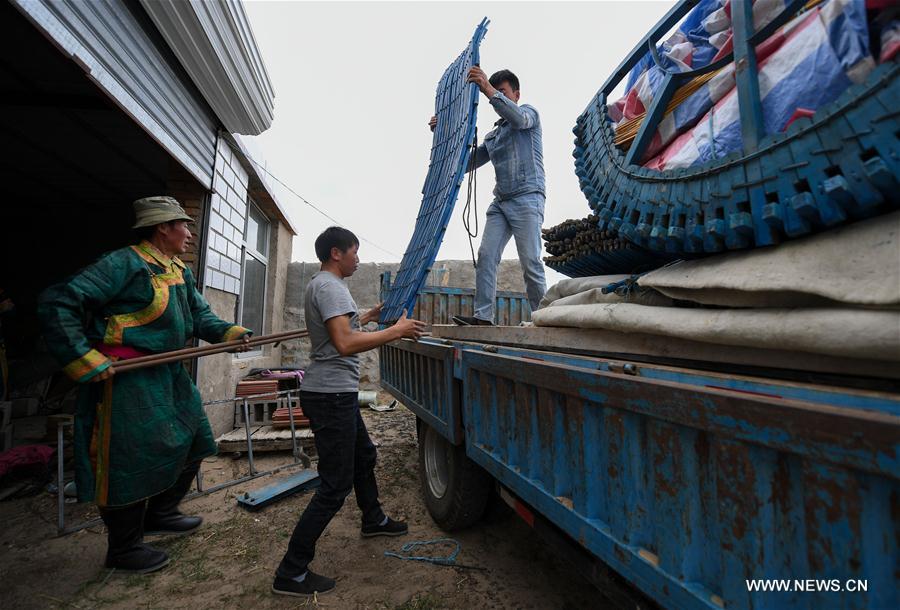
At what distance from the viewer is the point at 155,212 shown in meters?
2.56

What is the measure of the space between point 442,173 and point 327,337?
61.6 inches

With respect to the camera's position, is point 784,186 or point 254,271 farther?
point 254,271

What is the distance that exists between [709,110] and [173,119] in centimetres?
399

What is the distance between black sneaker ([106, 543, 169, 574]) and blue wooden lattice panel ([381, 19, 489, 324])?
6.61 ft

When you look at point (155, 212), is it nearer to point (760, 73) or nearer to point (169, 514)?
point (169, 514)

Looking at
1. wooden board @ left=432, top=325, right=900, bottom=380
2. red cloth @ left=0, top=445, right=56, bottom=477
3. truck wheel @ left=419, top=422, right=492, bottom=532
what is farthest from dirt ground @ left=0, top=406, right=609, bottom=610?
wooden board @ left=432, top=325, right=900, bottom=380

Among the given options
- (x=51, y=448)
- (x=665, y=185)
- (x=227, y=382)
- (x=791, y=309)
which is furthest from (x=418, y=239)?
(x=51, y=448)

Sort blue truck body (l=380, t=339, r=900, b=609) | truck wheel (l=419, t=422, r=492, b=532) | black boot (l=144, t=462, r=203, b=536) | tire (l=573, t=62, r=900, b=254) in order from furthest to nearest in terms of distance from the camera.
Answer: black boot (l=144, t=462, r=203, b=536) < truck wheel (l=419, t=422, r=492, b=532) < tire (l=573, t=62, r=900, b=254) < blue truck body (l=380, t=339, r=900, b=609)

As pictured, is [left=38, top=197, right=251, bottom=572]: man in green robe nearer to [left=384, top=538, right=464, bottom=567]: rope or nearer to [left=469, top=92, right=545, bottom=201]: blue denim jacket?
[left=384, top=538, right=464, bottom=567]: rope

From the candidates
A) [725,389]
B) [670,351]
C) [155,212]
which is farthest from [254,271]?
[725,389]

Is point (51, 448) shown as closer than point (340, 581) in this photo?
No

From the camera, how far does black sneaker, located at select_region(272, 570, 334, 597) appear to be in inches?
84.5

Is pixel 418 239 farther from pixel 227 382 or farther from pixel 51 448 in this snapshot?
pixel 51 448

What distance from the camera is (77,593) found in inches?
88.6
